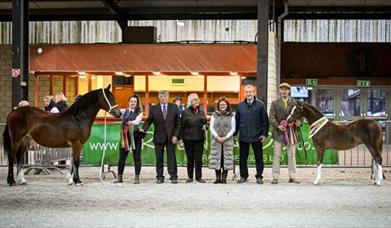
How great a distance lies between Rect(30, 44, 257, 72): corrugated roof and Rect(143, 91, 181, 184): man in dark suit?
963 cm

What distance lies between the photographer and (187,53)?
24.3m

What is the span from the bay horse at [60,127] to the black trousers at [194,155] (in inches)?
68.8

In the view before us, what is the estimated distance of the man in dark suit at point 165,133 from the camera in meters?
14.4

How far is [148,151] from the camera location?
695 inches

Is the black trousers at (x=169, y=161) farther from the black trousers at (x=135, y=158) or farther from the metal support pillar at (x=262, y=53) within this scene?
the metal support pillar at (x=262, y=53)

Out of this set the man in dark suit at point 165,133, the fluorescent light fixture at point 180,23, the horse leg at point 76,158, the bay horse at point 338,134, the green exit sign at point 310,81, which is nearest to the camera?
the horse leg at point 76,158

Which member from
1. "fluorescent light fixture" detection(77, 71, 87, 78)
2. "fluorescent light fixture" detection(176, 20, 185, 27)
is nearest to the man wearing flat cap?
"fluorescent light fixture" detection(77, 71, 87, 78)

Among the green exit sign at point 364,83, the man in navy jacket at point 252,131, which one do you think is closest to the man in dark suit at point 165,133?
the man in navy jacket at point 252,131

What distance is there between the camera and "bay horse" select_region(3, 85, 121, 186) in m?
13.8

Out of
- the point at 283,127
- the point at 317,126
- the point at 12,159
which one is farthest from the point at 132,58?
the point at 317,126

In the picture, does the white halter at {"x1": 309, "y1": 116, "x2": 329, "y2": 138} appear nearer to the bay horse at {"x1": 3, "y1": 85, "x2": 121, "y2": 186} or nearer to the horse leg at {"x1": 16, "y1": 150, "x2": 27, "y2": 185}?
the bay horse at {"x1": 3, "y1": 85, "x2": 121, "y2": 186}

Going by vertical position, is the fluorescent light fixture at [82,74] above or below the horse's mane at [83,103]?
above

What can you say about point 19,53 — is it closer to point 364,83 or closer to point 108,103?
point 108,103

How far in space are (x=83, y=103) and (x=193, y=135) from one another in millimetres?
2485
